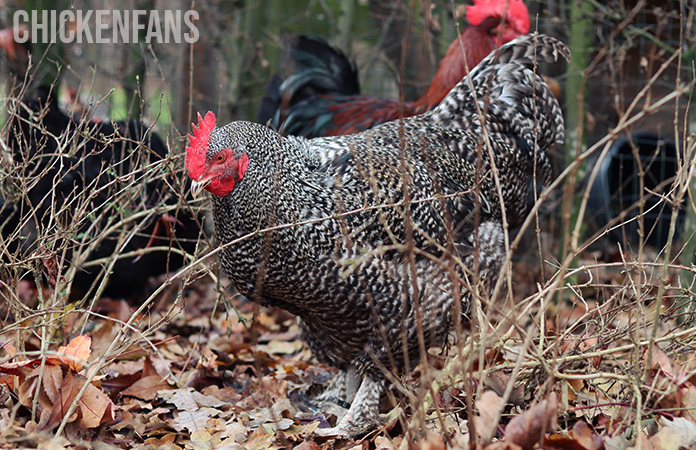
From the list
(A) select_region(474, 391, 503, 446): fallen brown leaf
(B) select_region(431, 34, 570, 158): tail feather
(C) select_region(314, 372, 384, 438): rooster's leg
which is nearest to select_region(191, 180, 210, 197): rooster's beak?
(C) select_region(314, 372, 384, 438): rooster's leg

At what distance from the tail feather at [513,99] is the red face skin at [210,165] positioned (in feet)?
5.40

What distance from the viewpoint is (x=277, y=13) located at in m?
7.31

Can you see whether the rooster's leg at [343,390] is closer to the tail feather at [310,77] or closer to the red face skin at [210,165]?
the red face skin at [210,165]

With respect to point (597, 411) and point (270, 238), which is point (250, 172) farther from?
point (597, 411)

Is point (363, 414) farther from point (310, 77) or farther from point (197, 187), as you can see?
point (310, 77)

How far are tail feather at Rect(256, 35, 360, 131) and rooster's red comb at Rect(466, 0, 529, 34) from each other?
117cm

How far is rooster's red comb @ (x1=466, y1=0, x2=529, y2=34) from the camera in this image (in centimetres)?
511

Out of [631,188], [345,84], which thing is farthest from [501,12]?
[631,188]

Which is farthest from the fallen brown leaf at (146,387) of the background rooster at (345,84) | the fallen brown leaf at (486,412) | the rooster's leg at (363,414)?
the background rooster at (345,84)

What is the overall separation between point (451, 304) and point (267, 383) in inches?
48.4

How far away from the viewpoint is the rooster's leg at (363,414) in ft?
10.5

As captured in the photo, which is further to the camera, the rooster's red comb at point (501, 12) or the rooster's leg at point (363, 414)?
the rooster's red comb at point (501, 12)

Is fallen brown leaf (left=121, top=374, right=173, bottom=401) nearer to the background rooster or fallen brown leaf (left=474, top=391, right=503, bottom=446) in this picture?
fallen brown leaf (left=474, top=391, right=503, bottom=446)

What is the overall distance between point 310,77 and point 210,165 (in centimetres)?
295
